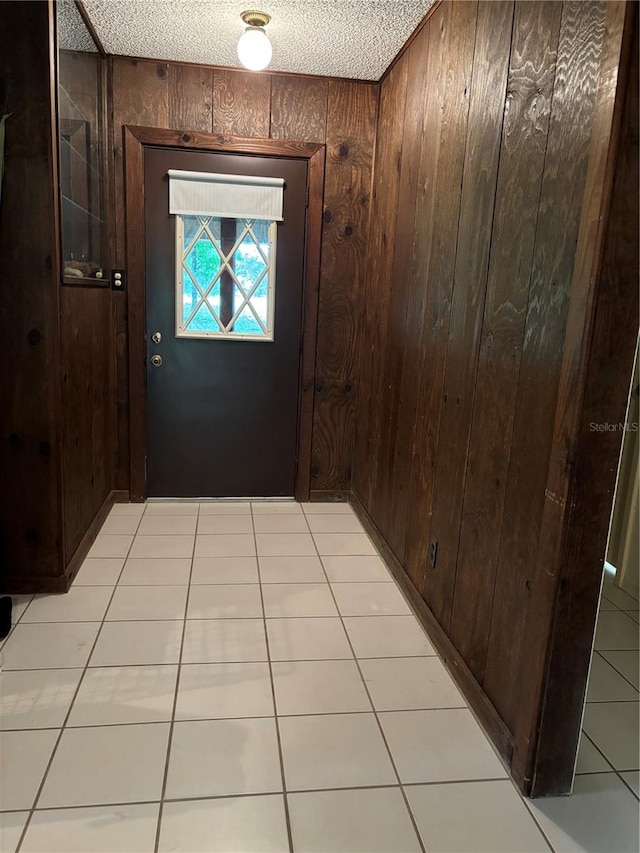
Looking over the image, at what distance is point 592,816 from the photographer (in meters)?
1.45

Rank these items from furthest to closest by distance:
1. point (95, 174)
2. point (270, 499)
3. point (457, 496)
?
point (270, 499) < point (95, 174) < point (457, 496)

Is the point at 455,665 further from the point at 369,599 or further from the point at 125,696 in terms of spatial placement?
the point at 125,696

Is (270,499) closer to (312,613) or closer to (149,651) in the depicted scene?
(312,613)

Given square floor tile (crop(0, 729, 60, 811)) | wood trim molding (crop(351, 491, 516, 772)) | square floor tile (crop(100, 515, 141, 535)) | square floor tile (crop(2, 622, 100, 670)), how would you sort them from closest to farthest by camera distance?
square floor tile (crop(0, 729, 60, 811)) < wood trim molding (crop(351, 491, 516, 772)) < square floor tile (crop(2, 622, 100, 670)) < square floor tile (crop(100, 515, 141, 535))

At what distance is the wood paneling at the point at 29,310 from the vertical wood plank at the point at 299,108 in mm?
1409

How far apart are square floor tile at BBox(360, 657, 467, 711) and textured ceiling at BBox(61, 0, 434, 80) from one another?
262 cm

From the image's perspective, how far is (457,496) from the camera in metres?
2.01

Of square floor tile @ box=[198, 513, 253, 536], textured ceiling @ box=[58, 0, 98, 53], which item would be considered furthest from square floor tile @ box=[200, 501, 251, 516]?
textured ceiling @ box=[58, 0, 98, 53]

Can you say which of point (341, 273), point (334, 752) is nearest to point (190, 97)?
point (341, 273)

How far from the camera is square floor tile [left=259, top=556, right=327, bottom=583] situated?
263 cm

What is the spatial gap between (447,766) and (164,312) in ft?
8.92

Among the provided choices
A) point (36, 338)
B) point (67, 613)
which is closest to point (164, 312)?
point (36, 338)

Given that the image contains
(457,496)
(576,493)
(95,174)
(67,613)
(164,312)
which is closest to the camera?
(576,493)

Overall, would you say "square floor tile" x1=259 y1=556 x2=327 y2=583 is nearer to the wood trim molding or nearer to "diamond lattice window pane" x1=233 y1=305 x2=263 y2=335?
the wood trim molding
